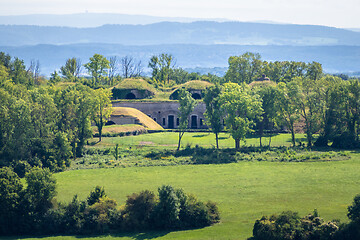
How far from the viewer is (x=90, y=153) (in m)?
66.1

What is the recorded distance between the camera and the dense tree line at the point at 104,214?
38250 millimetres

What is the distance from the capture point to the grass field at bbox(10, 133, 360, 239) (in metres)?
37.8

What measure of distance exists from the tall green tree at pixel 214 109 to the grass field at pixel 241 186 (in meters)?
9.92

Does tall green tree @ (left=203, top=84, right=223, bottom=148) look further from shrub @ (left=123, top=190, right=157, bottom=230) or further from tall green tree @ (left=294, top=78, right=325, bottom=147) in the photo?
shrub @ (left=123, top=190, right=157, bottom=230)

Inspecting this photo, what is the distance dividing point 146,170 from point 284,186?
15649mm

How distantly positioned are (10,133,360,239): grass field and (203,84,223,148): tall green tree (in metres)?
9.92

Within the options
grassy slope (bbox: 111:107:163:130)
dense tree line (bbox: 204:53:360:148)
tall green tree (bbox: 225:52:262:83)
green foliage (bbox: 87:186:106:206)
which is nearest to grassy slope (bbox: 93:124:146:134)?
grassy slope (bbox: 111:107:163:130)

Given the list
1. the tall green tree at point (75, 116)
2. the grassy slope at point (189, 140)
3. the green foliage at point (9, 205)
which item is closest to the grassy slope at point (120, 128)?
the grassy slope at point (189, 140)

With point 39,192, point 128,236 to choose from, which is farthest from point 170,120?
point 128,236

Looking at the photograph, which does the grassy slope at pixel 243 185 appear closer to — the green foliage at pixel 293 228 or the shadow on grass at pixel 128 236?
the shadow on grass at pixel 128 236

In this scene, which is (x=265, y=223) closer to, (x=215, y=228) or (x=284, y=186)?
(x=215, y=228)

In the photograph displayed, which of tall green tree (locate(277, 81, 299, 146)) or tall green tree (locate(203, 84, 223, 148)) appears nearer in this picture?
tall green tree (locate(203, 84, 223, 148))

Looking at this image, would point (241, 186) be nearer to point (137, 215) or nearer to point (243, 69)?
point (137, 215)

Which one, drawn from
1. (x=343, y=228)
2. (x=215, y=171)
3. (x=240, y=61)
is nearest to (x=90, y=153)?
(x=215, y=171)
